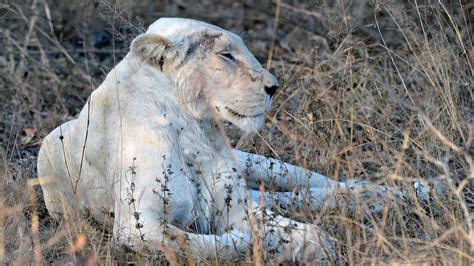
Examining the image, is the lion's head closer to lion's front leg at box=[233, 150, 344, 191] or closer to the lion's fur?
the lion's fur

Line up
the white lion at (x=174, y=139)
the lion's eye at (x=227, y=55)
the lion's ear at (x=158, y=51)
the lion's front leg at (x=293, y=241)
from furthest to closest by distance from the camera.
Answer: the lion's eye at (x=227, y=55), the lion's ear at (x=158, y=51), the white lion at (x=174, y=139), the lion's front leg at (x=293, y=241)

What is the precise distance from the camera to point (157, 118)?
4.57 m

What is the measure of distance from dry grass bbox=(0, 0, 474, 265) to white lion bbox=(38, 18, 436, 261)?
0.55ft

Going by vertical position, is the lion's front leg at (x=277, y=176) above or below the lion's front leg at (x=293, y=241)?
below

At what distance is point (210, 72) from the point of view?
466 cm

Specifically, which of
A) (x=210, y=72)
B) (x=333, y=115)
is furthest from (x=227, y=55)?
(x=333, y=115)

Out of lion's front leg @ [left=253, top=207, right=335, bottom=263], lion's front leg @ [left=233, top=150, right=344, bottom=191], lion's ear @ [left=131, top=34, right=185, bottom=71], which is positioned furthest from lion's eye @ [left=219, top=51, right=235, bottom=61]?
lion's front leg @ [left=253, top=207, right=335, bottom=263]

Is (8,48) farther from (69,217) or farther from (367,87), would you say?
(69,217)

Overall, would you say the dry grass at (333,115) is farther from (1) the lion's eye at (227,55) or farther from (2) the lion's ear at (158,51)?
(1) the lion's eye at (227,55)

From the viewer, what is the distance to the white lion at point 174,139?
4.38 meters

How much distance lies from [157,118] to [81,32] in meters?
5.00

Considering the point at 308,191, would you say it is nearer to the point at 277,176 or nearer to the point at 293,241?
the point at 293,241

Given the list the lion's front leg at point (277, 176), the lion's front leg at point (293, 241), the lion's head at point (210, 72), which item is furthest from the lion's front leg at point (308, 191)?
the lion's head at point (210, 72)

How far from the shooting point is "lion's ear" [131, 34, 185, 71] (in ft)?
14.9
